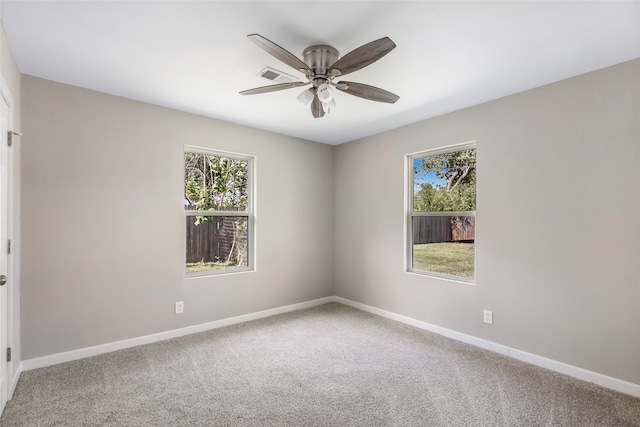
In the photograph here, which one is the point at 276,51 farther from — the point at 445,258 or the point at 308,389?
the point at 445,258

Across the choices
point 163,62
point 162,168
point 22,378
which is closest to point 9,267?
point 22,378

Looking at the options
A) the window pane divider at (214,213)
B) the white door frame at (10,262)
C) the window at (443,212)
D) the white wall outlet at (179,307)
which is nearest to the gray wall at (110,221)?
the white wall outlet at (179,307)

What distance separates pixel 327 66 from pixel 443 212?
2204 millimetres

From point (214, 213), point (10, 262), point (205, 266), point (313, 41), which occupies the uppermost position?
point (313, 41)

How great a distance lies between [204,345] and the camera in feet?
10.6

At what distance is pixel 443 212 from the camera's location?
368 cm

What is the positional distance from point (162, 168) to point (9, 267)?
1.49 meters

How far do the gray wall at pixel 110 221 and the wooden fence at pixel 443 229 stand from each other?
1.95 metres

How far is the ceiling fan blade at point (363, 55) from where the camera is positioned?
5.85 ft

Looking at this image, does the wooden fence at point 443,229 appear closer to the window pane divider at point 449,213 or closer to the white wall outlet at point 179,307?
the window pane divider at point 449,213

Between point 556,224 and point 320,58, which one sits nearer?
point 320,58

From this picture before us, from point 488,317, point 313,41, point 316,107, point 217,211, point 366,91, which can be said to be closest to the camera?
point 313,41

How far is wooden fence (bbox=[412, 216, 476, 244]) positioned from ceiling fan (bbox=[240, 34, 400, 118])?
67.5 inches

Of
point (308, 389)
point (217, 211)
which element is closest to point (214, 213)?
point (217, 211)
